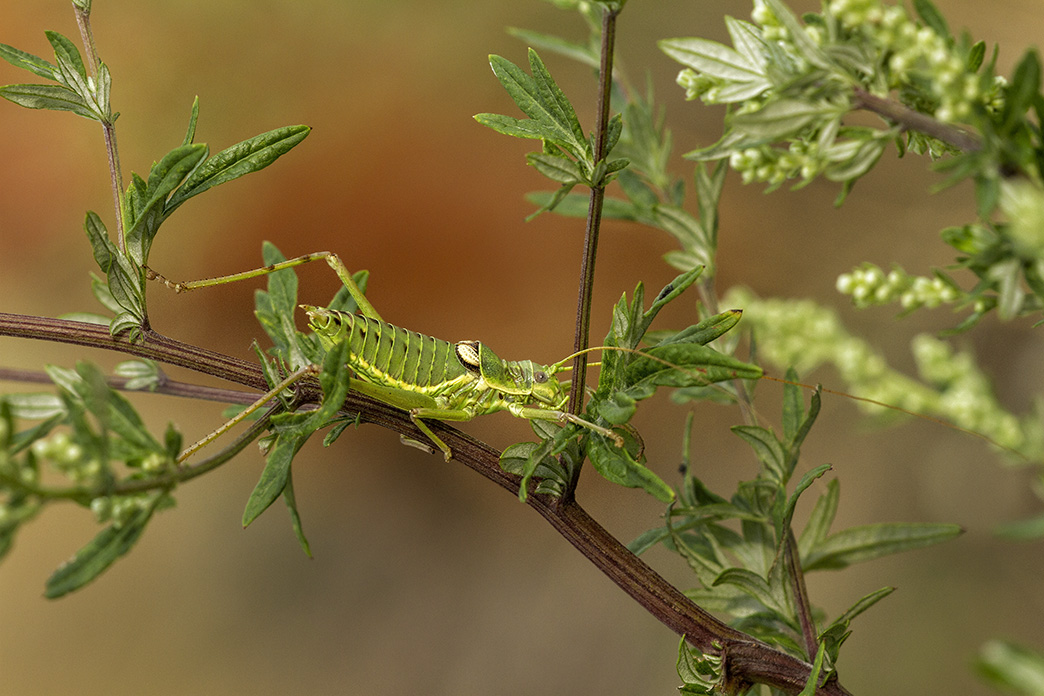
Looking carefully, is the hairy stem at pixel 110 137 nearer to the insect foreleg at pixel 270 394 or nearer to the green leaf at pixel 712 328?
the insect foreleg at pixel 270 394

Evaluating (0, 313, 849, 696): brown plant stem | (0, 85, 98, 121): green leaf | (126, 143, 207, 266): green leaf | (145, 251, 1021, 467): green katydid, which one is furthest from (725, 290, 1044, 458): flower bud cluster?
(0, 85, 98, 121): green leaf

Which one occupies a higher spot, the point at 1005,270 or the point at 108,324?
the point at 1005,270

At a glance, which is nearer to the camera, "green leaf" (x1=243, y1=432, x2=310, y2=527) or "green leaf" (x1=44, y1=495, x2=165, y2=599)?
"green leaf" (x1=44, y1=495, x2=165, y2=599)

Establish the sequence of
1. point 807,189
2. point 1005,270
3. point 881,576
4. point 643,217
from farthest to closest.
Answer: point 807,189
point 881,576
point 643,217
point 1005,270

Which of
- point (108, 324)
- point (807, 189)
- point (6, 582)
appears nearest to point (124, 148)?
point (6, 582)

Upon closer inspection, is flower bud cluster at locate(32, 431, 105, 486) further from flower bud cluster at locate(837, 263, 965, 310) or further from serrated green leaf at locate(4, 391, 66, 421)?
flower bud cluster at locate(837, 263, 965, 310)

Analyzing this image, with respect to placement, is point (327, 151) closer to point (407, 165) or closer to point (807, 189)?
point (407, 165)

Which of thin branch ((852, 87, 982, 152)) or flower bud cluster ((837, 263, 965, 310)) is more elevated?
thin branch ((852, 87, 982, 152))
